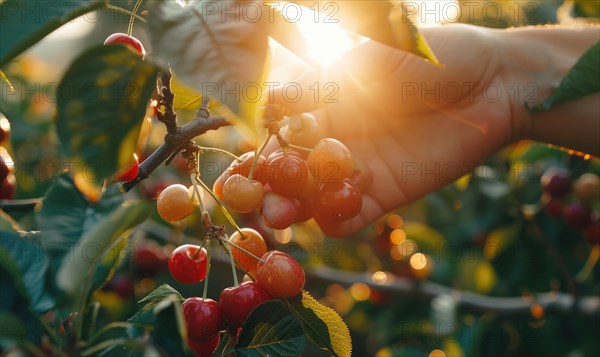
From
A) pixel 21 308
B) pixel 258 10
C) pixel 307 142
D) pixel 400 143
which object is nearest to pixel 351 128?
pixel 400 143

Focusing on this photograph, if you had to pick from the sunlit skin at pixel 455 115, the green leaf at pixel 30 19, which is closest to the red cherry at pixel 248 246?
the green leaf at pixel 30 19

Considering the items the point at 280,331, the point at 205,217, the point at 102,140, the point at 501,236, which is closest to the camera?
the point at 102,140

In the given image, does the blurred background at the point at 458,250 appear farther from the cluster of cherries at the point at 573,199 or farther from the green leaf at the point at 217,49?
the green leaf at the point at 217,49

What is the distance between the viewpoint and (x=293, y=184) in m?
1.08

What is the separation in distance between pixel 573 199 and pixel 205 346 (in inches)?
82.1

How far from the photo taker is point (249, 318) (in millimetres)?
843

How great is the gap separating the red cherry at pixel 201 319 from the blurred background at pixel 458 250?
1.23 m

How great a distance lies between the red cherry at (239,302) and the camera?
2.93ft

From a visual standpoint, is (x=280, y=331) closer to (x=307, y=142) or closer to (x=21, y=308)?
(x=21, y=308)

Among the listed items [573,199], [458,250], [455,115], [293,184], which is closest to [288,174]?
[293,184]

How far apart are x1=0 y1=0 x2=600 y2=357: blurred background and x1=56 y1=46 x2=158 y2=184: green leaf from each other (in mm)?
1398

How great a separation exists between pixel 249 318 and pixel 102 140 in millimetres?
345

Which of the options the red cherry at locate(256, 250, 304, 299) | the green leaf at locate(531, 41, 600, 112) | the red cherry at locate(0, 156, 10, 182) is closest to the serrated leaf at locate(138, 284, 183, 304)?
the red cherry at locate(256, 250, 304, 299)

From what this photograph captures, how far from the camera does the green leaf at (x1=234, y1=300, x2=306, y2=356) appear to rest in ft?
2.69
